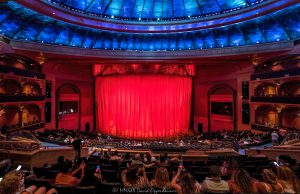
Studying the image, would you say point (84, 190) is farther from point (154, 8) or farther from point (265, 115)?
point (265, 115)

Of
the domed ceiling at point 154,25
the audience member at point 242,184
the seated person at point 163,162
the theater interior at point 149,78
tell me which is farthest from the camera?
the domed ceiling at point 154,25

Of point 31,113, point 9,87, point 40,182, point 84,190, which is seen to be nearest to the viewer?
point 84,190

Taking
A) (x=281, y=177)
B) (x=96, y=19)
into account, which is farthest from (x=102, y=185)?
(x=96, y=19)

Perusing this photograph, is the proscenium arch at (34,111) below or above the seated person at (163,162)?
above

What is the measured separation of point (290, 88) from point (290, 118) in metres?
2.56

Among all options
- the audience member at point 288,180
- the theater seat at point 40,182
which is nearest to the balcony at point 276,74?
the audience member at point 288,180

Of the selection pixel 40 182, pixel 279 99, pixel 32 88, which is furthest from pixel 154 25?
pixel 40 182

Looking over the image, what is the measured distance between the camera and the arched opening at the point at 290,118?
1819cm

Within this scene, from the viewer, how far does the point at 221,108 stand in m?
24.5

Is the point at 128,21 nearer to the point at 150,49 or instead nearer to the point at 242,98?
the point at 150,49

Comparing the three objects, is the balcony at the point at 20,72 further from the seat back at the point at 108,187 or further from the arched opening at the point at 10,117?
the seat back at the point at 108,187

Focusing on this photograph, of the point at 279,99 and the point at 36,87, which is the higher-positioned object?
the point at 36,87

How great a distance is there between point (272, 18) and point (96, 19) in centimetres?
1339

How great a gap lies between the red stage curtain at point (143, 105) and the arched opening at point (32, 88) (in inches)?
285
